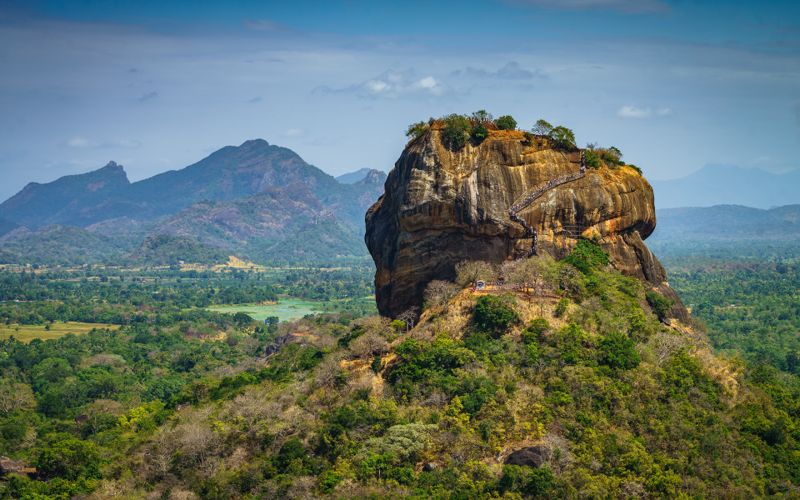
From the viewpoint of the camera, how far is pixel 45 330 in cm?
9512

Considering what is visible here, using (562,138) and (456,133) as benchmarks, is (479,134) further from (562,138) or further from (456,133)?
(562,138)

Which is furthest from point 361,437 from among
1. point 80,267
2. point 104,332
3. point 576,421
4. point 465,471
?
point 80,267

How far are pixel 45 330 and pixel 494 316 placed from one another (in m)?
72.7

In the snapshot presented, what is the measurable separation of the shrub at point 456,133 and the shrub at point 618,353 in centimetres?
987

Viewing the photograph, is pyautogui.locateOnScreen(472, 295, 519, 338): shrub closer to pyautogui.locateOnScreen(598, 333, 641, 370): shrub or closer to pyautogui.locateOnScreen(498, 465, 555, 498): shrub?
pyautogui.locateOnScreen(598, 333, 641, 370): shrub

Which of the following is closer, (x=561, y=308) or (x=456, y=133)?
(x=561, y=308)

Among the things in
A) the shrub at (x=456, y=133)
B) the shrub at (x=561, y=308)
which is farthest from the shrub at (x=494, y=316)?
the shrub at (x=456, y=133)

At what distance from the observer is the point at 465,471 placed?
27.0 metres

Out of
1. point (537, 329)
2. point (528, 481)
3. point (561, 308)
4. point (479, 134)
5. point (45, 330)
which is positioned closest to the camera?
point (528, 481)

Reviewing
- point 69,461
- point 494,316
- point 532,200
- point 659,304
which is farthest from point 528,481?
point 69,461

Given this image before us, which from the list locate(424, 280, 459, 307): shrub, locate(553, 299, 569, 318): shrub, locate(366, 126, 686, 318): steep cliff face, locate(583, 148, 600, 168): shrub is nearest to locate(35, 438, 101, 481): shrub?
locate(366, 126, 686, 318): steep cliff face

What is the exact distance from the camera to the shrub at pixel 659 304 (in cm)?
3784

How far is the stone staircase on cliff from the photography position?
3653 centimetres

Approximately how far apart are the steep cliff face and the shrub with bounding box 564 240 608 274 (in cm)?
39
